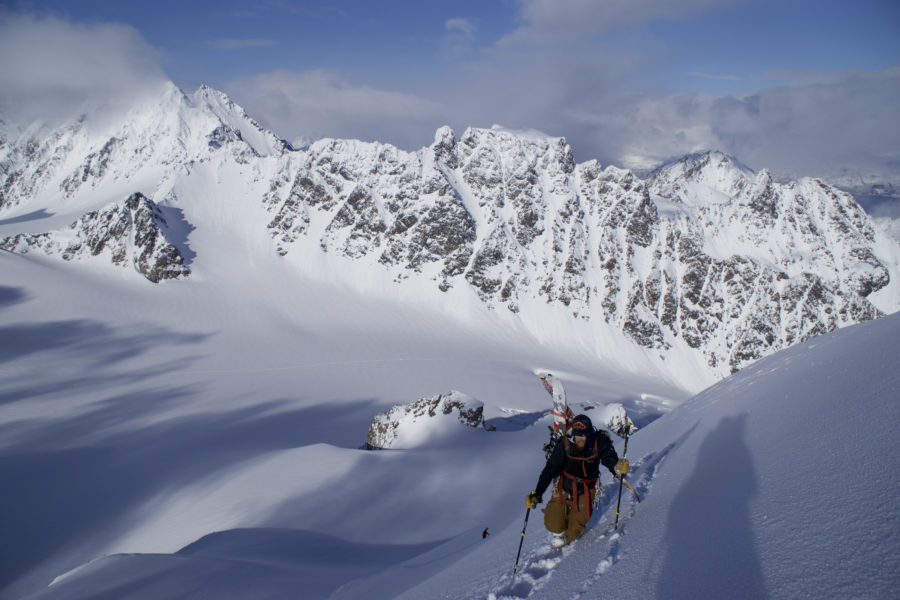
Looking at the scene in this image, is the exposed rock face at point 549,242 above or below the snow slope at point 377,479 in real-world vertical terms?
above

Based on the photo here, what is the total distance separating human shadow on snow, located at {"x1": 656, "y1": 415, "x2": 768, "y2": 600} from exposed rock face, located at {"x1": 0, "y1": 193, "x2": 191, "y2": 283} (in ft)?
284

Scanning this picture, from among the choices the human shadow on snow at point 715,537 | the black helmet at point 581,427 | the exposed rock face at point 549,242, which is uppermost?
the exposed rock face at point 549,242

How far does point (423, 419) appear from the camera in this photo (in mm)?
23109

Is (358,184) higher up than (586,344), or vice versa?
(358,184)

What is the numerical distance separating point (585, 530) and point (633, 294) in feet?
323

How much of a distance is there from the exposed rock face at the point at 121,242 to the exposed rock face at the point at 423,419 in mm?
67957

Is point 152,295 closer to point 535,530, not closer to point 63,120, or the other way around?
point 535,530

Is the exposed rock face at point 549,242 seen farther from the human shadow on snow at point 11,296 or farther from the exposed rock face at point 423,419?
the exposed rock face at point 423,419

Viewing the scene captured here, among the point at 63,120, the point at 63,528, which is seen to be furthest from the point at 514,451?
the point at 63,120

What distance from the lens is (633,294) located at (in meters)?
95.4

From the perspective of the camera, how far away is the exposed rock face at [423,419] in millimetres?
22688

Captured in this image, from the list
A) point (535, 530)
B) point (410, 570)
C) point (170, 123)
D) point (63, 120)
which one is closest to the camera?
point (535, 530)

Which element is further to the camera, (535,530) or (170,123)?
(170,123)

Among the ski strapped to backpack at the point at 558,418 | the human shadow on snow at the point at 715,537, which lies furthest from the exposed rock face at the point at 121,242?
the human shadow on snow at the point at 715,537
